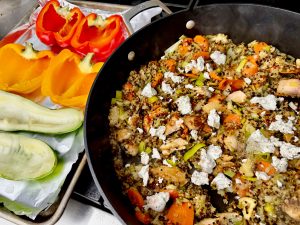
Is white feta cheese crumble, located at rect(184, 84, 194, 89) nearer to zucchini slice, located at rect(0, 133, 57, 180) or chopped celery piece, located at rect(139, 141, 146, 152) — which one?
chopped celery piece, located at rect(139, 141, 146, 152)

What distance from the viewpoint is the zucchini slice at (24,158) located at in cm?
118

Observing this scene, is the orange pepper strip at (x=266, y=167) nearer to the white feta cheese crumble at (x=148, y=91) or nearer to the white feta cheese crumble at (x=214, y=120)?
the white feta cheese crumble at (x=214, y=120)

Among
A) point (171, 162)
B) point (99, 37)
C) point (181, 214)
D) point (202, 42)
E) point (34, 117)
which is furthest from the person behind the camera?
point (99, 37)

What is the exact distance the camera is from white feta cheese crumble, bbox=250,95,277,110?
1221 millimetres

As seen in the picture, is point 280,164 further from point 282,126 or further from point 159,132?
point 159,132

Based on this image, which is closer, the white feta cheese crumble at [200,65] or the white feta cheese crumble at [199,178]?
the white feta cheese crumble at [199,178]

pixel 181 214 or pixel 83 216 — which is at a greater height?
pixel 181 214

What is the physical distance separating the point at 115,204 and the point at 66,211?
1.06 ft

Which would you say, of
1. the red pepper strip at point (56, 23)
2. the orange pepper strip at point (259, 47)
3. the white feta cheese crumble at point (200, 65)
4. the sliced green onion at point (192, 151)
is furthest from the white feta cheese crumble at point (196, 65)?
the red pepper strip at point (56, 23)

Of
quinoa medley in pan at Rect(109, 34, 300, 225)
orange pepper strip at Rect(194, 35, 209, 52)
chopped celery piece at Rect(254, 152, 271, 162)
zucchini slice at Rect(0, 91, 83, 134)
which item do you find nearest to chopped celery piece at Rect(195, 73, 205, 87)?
quinoa medley in pan at Rect(109, 34, 300, 225)

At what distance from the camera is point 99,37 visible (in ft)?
5.34

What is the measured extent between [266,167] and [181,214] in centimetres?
30

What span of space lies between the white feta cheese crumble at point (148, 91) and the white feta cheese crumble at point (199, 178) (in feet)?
1.15

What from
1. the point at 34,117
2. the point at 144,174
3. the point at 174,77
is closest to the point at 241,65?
the point at 174,77
